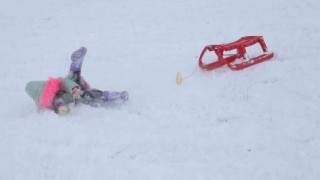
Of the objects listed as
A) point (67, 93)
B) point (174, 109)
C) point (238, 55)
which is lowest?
point (174, 109)

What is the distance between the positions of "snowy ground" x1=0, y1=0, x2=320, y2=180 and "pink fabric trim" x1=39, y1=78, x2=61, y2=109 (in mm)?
168

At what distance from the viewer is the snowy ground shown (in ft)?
14.9

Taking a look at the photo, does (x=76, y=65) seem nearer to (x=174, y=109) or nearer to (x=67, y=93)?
(x=67, y=93)

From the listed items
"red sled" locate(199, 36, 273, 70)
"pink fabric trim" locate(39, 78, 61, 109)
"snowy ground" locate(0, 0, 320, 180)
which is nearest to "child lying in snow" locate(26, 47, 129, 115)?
"pink fabric trim" locate(39, 78, 61, 109)

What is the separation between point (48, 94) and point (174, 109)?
1897 mm

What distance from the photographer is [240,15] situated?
1109 cm

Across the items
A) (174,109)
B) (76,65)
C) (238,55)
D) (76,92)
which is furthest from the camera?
(238,55)

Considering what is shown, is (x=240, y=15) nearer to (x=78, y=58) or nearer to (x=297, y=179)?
(x=78, y=58)

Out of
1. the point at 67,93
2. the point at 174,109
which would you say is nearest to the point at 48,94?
the point at 67,93

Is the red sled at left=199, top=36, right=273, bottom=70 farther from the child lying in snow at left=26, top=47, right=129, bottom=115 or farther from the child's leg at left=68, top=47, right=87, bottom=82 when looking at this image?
the child's leg at left=68, top=47, right=87, bottom=82

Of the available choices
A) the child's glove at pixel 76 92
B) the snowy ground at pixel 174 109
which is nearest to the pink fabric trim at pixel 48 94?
the snowy ground at pixel 174 109

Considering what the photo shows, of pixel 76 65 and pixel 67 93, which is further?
pixel 76 65

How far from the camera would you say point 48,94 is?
608 cm

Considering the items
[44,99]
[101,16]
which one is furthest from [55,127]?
[101,16]
